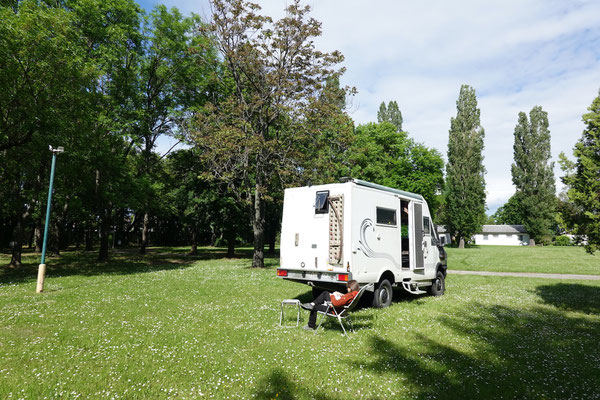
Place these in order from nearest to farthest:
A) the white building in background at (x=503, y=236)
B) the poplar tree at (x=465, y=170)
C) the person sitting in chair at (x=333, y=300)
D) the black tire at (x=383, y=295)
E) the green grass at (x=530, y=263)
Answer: the person sitting in chair at (x=333, y=300), the black tire at (x=383, y=295), the green grass at (x=530, y=263), the poplar tree at (x=465, y=170), the white building in background at (x=503, y=236)

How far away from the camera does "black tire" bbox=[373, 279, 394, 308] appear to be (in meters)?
10.1

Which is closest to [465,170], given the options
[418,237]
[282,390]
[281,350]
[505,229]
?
[505,229]

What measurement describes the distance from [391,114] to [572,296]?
45241 millimetres

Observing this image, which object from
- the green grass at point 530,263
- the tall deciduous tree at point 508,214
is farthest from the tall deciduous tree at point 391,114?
the tall deciduous tree at point 508,214

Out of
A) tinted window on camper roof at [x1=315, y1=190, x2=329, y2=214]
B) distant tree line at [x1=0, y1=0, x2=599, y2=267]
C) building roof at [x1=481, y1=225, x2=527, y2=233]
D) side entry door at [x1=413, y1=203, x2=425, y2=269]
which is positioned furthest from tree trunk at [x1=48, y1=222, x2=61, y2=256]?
building roof at [x1=481, y1=225, x2=527, y2=233]

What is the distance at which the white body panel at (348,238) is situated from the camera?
9.35 m

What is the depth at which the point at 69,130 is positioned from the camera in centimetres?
1759

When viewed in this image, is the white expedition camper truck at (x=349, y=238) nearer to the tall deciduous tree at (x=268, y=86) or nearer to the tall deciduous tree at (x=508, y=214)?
the tall deciduous tree at (x=268, y=86)

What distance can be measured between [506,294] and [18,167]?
1013 inches

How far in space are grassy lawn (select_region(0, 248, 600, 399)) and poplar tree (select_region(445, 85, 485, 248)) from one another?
159 feet

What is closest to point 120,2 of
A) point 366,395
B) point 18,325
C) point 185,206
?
point 185,206

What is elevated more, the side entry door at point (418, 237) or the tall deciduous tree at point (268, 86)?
the tall deciduous tree at point (268, 86)

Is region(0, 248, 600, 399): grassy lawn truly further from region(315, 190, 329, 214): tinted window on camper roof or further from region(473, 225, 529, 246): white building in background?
region(473, 225, 529, 246): white building in background

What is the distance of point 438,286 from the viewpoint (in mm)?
13148
